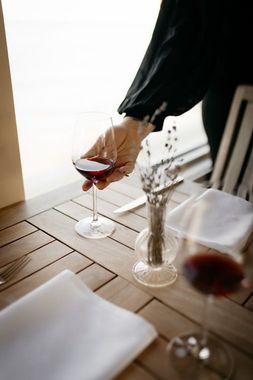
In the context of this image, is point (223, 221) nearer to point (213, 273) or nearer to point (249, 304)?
Result: point (249, 304)

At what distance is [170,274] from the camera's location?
743mm

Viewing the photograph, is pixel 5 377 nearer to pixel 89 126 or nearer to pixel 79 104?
pixel 89 126

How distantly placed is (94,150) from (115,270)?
0.30m

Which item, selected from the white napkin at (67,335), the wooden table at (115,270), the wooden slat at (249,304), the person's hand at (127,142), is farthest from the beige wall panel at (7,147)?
the wooden slat at (249,304)

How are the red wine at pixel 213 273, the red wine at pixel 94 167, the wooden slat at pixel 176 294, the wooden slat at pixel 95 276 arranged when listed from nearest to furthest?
1. the red wine at pixel 213 273
2. the wooden slat at pixel 176 294
3. the wooden slat at pixel 95 276
4. the red wine at pixel 94 167

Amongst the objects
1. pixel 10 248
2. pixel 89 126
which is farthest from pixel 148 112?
pixel 10 248

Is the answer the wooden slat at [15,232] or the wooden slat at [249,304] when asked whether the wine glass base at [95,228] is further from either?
the wooden slat at [249,304]

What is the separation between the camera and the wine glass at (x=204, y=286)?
0.52 m

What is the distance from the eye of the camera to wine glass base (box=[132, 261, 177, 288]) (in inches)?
28.5

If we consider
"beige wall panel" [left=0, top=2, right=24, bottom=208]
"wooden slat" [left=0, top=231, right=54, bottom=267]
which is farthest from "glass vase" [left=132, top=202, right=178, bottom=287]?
"beige wall panel" [left=0, top=2, right=24, bottom=208]

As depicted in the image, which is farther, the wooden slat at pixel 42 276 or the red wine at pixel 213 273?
the wooden slat at pixel 42 276

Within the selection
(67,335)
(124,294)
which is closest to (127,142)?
(124,294)

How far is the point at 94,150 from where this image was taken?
89cm

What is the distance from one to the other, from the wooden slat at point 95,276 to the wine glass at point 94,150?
118mm
